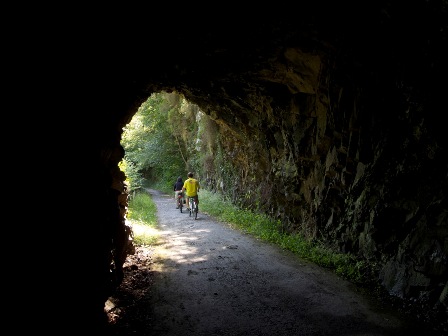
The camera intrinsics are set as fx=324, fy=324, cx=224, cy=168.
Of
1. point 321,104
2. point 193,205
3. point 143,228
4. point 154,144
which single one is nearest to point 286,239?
point 321,104

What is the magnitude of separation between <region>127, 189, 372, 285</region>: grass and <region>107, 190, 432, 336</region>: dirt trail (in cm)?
36

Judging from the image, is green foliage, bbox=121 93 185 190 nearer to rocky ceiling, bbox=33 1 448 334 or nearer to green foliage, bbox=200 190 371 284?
green foliage, bbox=200 190 371 284

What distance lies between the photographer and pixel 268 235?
1096 centimetres

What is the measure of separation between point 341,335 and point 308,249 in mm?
4504

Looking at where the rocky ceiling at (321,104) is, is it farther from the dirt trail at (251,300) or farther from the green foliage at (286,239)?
the dirt trail at (251,300)

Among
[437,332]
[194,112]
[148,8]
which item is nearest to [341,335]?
[437,332]

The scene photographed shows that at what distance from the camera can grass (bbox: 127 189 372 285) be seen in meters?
7.23

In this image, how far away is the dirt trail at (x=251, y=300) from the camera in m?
4.88

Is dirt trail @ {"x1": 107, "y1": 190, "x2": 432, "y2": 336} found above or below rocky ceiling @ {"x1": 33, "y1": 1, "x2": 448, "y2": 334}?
below

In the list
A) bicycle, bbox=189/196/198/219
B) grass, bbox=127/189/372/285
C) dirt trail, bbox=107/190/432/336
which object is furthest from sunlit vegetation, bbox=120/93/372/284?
bicycle, bbox=189/196/198/219

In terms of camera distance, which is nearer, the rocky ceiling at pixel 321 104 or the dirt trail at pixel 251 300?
the rocky ceiling at pixel 321 104

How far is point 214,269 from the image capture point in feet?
25.1


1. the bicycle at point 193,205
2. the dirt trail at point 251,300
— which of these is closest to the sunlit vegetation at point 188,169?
the dirt trail at point 251,300

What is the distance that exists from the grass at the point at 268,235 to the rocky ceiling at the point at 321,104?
0.47 meters
